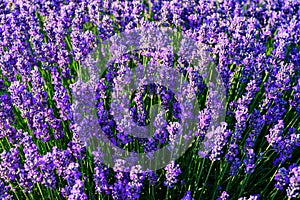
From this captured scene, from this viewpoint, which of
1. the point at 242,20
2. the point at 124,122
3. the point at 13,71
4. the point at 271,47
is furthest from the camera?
the point at 271,47

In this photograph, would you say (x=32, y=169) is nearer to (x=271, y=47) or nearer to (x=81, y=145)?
(x=81, y=145)

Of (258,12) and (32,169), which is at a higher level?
(258,12)

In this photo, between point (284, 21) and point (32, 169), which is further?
point (284, 21)

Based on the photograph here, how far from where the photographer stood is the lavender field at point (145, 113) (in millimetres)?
3035

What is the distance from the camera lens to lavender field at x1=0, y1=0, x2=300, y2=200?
304 centimetres

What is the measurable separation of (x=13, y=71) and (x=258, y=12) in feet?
11.3

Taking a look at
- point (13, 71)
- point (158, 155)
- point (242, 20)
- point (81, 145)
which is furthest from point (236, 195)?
point (13, 71)

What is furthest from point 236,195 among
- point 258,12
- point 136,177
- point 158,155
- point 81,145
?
point 258,12

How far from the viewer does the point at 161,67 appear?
3820mm

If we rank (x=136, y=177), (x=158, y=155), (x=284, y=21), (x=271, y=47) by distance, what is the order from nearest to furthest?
(x=136, y=177), (x=158, y=155), (x=284, y=21), (x=271, y=47)

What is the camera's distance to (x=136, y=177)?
2.78 metres

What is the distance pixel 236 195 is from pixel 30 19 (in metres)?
3.01

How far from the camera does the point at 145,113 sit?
335 cm

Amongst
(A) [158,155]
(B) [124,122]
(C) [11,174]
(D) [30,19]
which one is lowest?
(A) [158,155]
